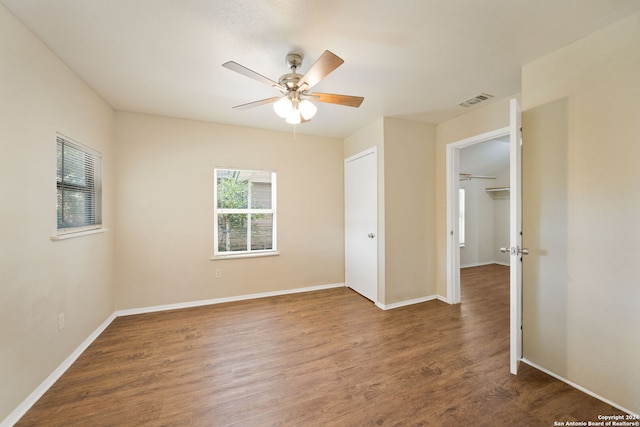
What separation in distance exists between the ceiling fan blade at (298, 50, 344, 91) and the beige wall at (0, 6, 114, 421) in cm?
186

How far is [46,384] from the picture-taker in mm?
1805

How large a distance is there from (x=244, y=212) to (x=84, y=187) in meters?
1.78

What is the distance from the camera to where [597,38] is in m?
1.70

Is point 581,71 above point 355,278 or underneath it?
above

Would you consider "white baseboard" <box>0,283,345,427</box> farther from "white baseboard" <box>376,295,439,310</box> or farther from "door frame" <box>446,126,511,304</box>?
"door frame" <box>446,126,511,304</box>

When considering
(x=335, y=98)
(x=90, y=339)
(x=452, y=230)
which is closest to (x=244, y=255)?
(x=90, y=339)

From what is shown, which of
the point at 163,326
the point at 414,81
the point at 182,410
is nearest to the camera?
the point at 182,410

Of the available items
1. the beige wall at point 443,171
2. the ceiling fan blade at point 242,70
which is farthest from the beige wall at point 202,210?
the ceiling fan blade at point 242,70

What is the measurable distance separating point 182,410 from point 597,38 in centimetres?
380

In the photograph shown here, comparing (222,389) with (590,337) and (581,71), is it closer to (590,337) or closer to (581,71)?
(590,337)

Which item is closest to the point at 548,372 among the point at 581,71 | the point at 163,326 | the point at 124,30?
the point at 581,71

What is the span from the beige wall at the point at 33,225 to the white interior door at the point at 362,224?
10.6ft

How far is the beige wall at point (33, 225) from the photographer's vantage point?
59.5 inches

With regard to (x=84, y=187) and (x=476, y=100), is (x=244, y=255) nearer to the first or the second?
(x=84, y=187)
